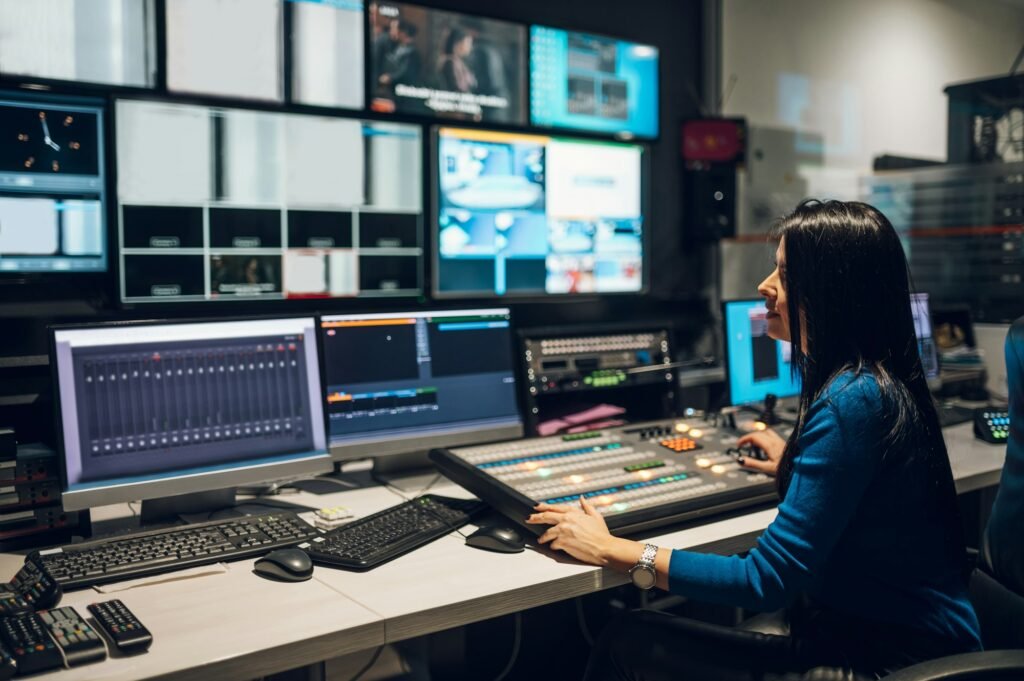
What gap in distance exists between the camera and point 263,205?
7.82 feet

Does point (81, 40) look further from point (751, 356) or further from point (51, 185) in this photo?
point (751, 356)

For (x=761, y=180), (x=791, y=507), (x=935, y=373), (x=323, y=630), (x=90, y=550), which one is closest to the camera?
(x=323, y=630)

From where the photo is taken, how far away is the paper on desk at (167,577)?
4.75ft

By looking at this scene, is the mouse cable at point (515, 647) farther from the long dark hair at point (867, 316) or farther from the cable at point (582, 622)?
the long dark hair at point (867, 316)

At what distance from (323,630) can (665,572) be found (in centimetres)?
55

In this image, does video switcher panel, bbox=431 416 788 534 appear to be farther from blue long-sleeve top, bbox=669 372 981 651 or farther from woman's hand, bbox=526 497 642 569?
blue long-sleeve top, bbox=669 372 981 651

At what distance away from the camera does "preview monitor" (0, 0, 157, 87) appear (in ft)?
6.73

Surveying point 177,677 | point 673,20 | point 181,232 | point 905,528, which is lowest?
point 177,677

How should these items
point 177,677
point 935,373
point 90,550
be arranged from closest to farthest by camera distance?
point 177,677 → point 90,550 → point 935,373

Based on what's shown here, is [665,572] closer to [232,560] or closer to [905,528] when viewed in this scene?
[905,528]

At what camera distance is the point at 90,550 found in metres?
1.56

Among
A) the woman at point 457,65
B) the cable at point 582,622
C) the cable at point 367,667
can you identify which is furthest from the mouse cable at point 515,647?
the woman at point 457,65

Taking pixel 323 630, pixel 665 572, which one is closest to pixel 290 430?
pixel 323 630

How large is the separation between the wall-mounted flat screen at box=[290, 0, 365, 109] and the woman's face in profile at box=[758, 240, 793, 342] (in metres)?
1.44
